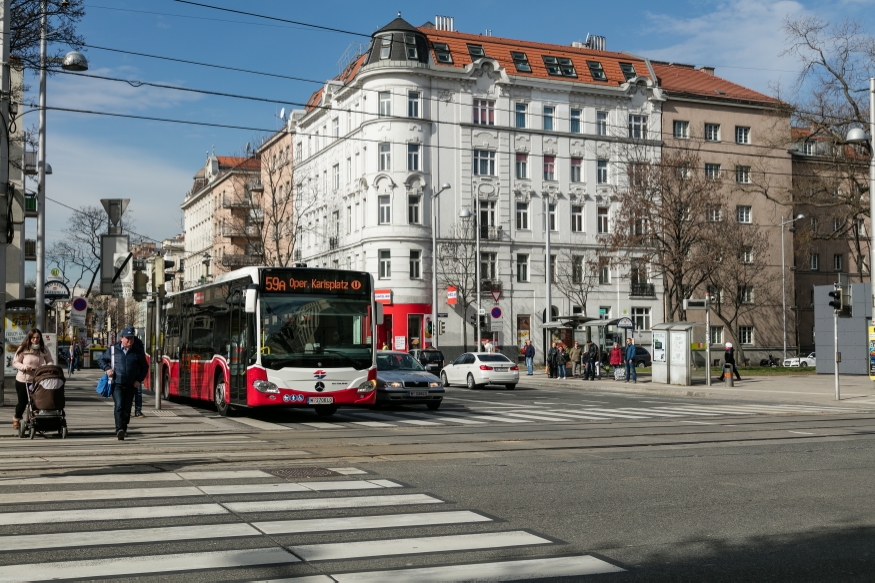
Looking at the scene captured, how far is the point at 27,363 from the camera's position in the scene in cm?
1559

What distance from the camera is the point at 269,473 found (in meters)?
11.2

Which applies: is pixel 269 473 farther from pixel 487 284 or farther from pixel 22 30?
pixel 487 284

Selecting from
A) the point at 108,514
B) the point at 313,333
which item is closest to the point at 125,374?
the point at 313,333

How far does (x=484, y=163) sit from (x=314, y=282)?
146 ft

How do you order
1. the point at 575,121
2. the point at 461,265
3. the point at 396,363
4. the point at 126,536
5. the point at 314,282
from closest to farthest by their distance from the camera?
1. the point at 126,536
2. the point at 314,282
3. the point at 396,363
4. the point at 461,265
5. the point at 575,121

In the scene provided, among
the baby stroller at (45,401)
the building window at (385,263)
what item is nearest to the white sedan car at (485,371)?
the building window at (385,263)

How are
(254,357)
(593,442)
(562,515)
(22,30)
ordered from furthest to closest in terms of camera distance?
(22,30)
(254,357)
(593,442)
(562,515)

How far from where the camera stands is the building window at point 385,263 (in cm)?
5991

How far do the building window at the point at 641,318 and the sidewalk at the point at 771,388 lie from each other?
22.9 meters

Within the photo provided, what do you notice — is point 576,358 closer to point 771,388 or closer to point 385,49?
point 771,388

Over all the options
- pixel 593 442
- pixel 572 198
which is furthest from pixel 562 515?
pixel 572 198

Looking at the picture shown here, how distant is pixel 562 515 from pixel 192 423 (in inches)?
471

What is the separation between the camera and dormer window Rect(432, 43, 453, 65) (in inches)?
2441

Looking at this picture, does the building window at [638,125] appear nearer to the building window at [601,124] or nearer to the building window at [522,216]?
the building window at [601,124]
